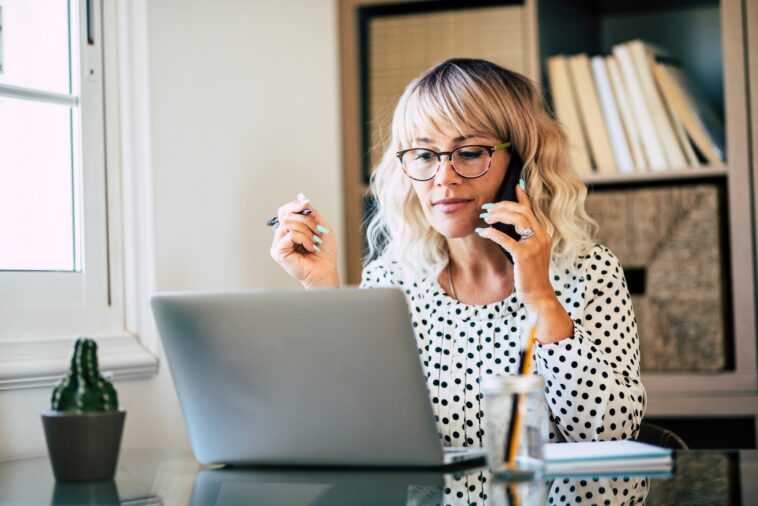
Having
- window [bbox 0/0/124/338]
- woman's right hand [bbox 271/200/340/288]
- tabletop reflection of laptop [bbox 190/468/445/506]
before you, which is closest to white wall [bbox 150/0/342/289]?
window [bbox 0/0/124/338]

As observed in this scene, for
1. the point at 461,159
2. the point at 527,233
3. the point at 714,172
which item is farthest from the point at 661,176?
the point at 527,233

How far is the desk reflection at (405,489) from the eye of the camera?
0.92m

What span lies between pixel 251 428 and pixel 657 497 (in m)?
0.48

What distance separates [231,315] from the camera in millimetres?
1057

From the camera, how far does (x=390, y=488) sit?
38.8 inches

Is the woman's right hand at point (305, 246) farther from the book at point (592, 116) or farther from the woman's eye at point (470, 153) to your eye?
the book at point (592, 116)

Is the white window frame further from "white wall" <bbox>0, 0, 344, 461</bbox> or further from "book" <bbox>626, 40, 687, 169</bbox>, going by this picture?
"book" <bbox>626, 40, 687, 169</bbox>

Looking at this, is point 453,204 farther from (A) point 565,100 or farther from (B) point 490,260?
(A) point 565,100

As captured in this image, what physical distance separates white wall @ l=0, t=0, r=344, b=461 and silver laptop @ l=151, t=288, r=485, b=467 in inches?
21.3

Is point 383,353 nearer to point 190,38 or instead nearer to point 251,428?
point 251,428

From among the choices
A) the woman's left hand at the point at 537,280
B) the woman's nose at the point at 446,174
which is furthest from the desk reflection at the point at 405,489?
the woman's nose at the point at 446,174

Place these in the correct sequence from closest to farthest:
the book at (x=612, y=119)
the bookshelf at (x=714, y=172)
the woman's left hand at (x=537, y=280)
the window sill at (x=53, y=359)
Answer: the woman's left hand at (x=537, y=280)
the window sill at (x=53, y=359)
the bookshelf at (x=714, y=172)
the book at (x=612, y=119)

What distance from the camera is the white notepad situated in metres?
1.03

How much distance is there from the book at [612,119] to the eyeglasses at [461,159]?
0.70 metres
